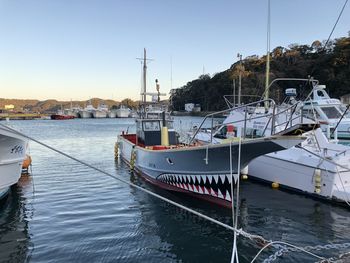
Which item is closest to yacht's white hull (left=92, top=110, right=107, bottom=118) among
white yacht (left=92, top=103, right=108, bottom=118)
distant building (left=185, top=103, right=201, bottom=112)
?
white yacht (left=92, top=103, right=108, bottom=118)

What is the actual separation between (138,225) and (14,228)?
3.52 m

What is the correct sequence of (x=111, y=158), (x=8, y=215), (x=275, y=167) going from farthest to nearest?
(x=111, y=158) < (x=275, y=167) < (x=8, y=215)

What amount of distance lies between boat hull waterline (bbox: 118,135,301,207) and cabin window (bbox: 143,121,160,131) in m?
2.90

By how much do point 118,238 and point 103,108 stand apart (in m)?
176

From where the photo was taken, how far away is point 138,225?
9758mm

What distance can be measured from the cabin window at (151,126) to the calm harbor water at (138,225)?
3713 mm

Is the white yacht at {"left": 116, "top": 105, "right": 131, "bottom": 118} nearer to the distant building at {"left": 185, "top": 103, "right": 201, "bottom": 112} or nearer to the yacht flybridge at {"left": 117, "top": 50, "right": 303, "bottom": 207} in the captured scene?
the distant building at {"left": 185, "top": 103, "right": 201, "bottom": 112}

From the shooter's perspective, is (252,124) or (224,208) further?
(252,124)

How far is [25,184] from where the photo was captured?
14.8m

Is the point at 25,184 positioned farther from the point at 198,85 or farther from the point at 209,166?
the point at 198,85

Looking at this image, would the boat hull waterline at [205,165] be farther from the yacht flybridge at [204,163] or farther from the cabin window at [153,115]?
the cabin window at [153,115]

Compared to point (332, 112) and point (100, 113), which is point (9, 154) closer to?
point (332, 112)

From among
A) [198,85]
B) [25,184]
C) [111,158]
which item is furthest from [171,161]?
[198,85]

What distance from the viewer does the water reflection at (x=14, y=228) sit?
24.9ft
